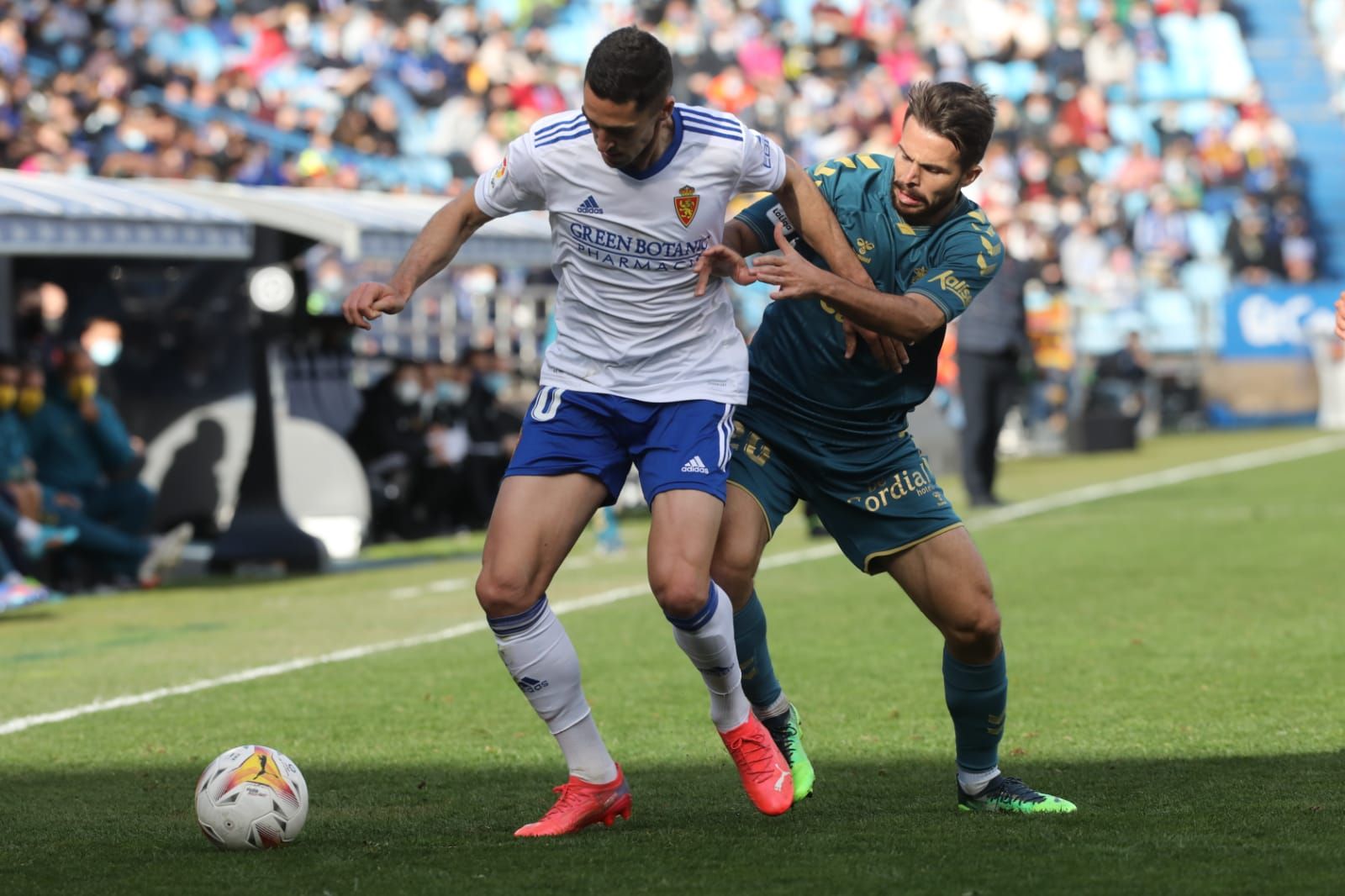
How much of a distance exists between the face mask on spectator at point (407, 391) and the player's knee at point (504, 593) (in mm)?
12099

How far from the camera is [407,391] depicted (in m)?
17.4

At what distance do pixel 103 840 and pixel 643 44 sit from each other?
7.83 feet

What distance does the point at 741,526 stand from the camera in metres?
5.66

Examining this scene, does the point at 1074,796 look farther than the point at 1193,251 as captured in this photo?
No

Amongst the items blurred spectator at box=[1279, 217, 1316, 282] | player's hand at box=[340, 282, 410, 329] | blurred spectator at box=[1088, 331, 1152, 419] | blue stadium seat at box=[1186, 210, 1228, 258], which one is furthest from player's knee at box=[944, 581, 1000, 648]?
blue stadium seat at box=[1186, 210, 1228, 258]

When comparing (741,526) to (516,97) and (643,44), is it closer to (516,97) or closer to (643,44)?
(643,44)

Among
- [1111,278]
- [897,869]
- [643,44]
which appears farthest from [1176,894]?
[1111,278]

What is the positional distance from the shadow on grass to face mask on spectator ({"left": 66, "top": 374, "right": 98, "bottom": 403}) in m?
7.21

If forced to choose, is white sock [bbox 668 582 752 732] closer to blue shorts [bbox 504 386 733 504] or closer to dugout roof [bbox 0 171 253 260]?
blue shorts [bbox 504 386 733 504]

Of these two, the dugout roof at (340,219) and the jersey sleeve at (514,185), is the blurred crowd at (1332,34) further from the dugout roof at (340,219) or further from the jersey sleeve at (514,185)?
the jersey sleeve at (514,185)

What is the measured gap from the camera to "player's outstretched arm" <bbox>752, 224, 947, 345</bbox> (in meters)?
5.14

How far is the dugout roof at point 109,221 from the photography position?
479 inches

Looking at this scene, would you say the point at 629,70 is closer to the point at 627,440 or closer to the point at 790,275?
the point at 790,275

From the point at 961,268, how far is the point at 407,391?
12249 mm
